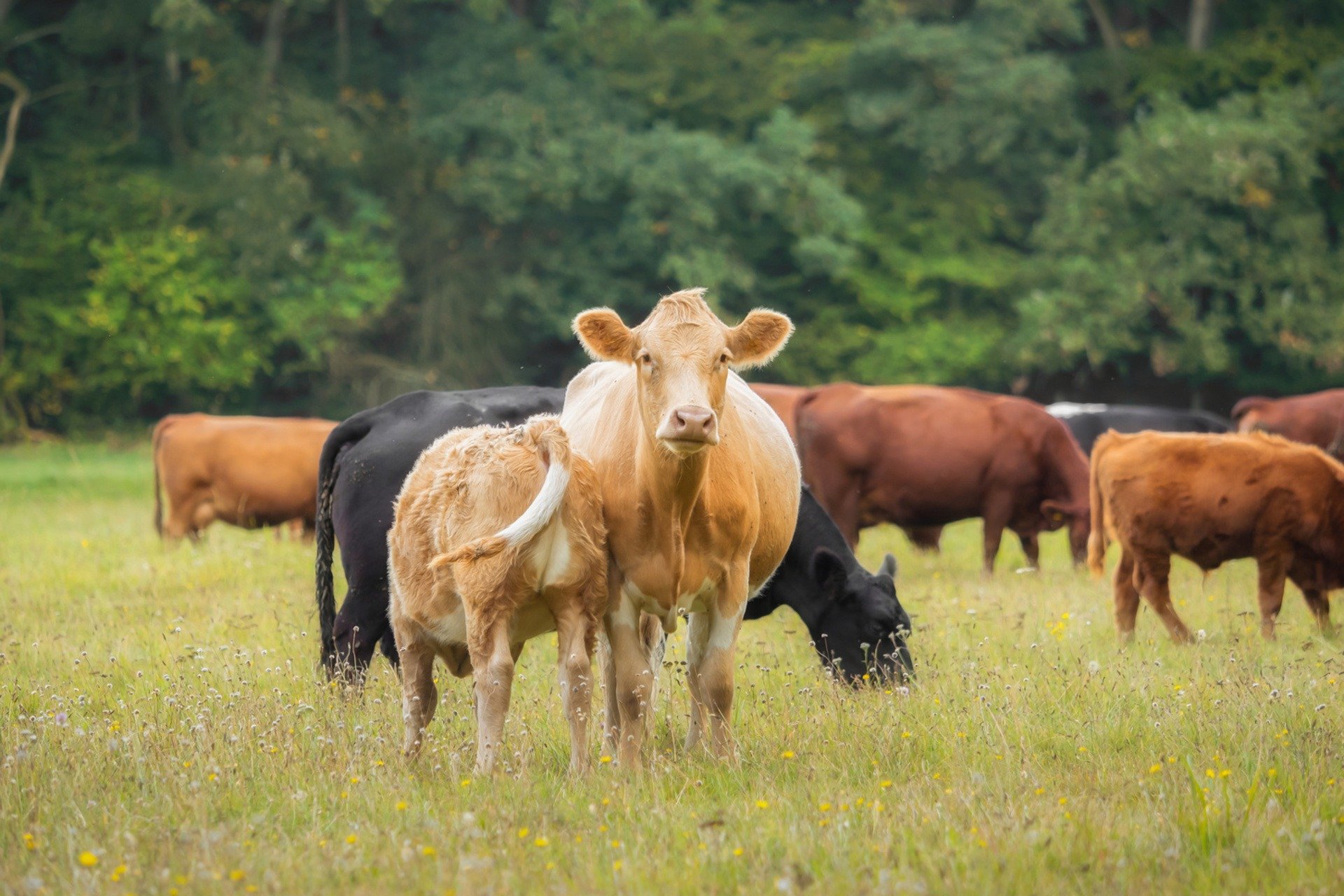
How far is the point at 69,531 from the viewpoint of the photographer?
47.0 feet

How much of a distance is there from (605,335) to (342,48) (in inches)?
1138

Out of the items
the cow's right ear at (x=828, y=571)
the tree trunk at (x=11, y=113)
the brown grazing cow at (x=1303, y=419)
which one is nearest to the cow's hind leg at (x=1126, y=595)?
the cow's right ear at (x=828, y=571)

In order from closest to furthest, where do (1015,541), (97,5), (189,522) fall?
(189,522) < (1015,541) < (97,5)

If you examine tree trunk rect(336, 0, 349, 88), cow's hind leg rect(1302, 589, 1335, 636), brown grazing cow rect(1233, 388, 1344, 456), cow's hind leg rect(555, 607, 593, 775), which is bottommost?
brown grazing cow rect(1233, 388, 1344, 456)

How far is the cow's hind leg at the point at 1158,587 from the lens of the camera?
26.8 feet

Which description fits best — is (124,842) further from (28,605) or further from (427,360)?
(427,360)

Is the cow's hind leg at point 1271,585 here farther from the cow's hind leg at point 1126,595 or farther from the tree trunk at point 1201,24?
the tree trunk at point 1201,24

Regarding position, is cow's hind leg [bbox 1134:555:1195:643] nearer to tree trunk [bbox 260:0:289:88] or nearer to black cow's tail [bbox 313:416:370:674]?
black cow's tail [bbox 313:416:370:674]

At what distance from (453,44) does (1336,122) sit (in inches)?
770

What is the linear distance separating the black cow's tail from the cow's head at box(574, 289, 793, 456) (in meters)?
2.33

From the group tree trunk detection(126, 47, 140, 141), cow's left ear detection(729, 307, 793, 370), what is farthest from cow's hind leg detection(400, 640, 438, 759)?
tree trunk detection(126, 47, 140, 141)

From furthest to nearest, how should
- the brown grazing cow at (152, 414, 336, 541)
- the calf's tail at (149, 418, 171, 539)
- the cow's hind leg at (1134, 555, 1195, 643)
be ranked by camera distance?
1. the brown grazing cow at (152, 414, 336, 541)
2. the calf's tail at (149, 418, 171, 539)
3. the cow's hind leg at (1134, 555, 1195, 643)

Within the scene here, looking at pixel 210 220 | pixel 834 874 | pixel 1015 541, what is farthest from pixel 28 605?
pixel 210 220

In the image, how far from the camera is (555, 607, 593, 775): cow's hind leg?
4871mm
